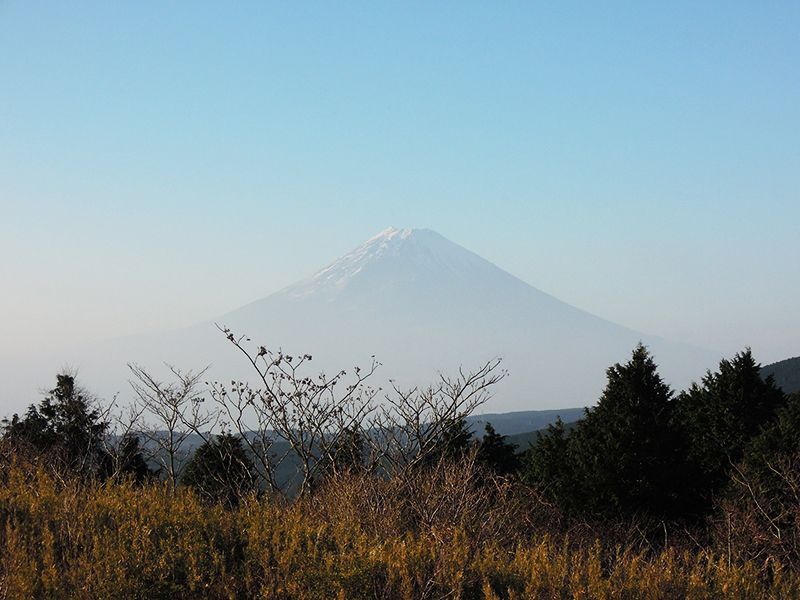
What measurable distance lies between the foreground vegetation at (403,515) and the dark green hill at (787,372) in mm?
68997

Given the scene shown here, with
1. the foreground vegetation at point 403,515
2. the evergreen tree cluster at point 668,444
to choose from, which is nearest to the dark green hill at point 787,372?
the evergreen tree cluster at point 668,444

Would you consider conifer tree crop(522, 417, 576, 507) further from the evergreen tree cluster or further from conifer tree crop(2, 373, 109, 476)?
conifer tree crop(2, 373, 109, 476)

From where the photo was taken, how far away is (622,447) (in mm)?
30078

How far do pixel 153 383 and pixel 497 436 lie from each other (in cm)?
2346

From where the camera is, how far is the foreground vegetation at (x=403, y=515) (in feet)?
25.7

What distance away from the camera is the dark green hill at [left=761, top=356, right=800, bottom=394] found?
313 feet

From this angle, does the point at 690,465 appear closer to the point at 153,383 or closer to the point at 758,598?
the point at 153,383

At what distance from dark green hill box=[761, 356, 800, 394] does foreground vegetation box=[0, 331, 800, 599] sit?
68997 mm

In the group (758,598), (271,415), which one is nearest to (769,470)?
(271,415)

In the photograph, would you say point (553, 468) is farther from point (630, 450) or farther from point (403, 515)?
point (403, 515)

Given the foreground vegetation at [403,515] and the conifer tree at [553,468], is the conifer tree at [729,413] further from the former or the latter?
the conifer tree at [553,468]

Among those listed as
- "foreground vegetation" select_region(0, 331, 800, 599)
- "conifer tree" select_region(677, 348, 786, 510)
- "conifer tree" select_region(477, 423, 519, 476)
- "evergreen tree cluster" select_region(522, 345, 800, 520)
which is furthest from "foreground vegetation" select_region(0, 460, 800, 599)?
"conifer tree" select_region(477, 423, 519, 476)

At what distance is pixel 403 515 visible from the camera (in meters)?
13.5

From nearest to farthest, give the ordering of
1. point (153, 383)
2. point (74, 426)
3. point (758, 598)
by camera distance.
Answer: point (758, 598) < point (153, 383) < point (74, 426)
